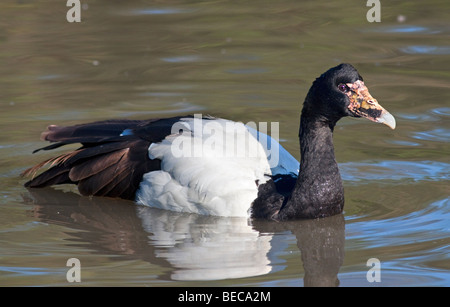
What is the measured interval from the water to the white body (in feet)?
0.53

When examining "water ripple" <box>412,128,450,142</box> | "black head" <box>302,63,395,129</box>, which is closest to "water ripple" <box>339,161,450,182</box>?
"water ripple" <box>412,128,450,142</box>

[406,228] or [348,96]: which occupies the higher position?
[348,96]

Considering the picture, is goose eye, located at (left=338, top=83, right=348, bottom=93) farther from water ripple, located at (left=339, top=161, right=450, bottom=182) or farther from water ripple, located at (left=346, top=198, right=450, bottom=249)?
water ripple, located at (left=339, top=161, right=450, bottom=182)

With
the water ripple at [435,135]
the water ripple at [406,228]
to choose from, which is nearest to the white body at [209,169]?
the water ripple at [406,228]

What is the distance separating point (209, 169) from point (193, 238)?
2.60 feet

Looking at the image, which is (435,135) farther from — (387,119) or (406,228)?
(406,228)

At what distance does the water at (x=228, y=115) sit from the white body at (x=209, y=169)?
0.16 meters

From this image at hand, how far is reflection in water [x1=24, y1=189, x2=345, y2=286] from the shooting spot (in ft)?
24.6

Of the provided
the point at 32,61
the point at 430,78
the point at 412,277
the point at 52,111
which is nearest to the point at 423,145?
the point at 430,78

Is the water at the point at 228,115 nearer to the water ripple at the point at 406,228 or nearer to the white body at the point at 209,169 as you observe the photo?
the water ripple at the point at 406,228

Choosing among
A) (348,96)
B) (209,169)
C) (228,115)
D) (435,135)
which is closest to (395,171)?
(435,135)

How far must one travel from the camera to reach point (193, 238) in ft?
27.1

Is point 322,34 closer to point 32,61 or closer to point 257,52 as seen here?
point 257,52

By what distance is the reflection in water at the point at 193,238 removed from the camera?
24.6ft
